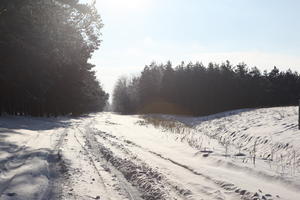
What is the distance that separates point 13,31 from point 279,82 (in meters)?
72.0

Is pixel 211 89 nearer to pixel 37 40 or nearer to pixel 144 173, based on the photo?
pixel 37 40

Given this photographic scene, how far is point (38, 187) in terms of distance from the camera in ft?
17.9

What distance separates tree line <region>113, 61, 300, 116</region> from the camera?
216 ft

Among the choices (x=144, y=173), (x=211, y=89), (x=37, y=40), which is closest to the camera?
(x=144, y=173)

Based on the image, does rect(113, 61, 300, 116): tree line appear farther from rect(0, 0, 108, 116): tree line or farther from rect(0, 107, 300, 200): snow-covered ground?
rect(0, 107, 300, 200): snow-covered ground

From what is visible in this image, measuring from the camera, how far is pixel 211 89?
65.8 metres

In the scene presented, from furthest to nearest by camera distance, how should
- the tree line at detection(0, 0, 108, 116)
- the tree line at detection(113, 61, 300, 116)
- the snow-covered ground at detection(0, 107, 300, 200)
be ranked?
the tree line at detection(113, 61, 300, 116), the tree line at detection(0, 0, 108, 116), the snow-covered ground at detection(0, 107, 300, 200)

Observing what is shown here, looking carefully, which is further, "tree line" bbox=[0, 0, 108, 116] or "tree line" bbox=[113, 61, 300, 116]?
"tree line" bbox=[113, 61, 300, 116]

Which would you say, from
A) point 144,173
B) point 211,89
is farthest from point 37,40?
point 211,89

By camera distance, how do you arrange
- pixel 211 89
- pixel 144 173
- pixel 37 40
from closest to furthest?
pixel 144 173 → pixel 37 40 → pixel 211 89

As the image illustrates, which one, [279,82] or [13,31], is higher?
[279,82]

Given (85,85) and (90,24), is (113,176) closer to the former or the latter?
(90,24)

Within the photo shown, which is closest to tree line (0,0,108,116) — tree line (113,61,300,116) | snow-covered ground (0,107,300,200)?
snow-covered ground (0,107,300,200)

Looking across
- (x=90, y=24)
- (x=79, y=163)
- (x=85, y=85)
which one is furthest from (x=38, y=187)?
(x=85, y=85)
